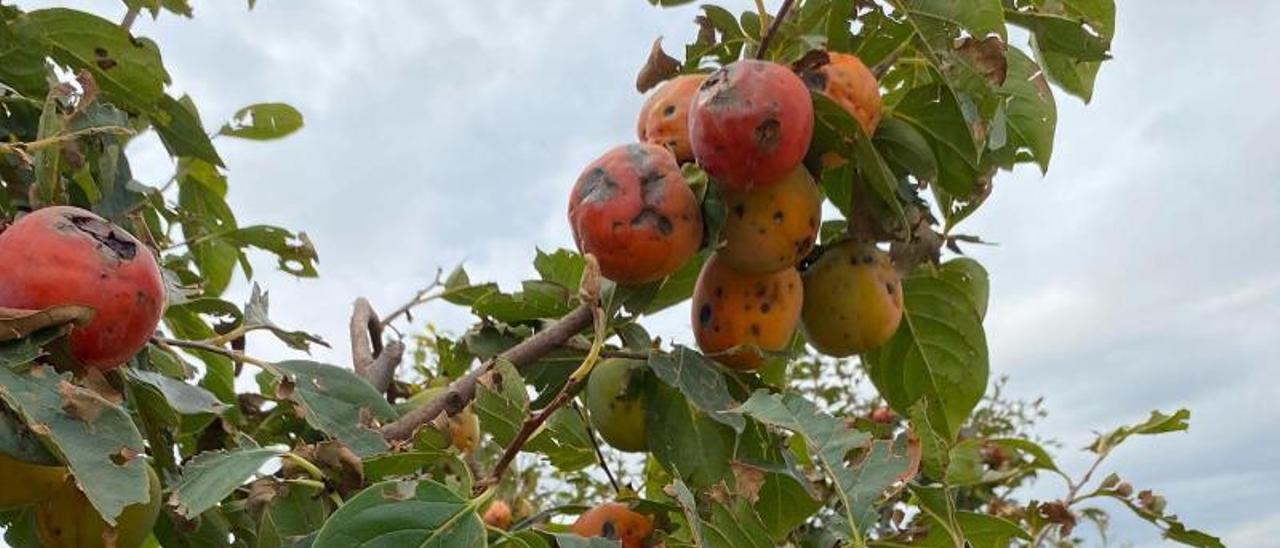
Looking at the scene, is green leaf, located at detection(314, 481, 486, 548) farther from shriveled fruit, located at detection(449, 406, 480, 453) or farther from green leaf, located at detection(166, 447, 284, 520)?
shriveled fruit, located at detection(449, 406, 480, 453)

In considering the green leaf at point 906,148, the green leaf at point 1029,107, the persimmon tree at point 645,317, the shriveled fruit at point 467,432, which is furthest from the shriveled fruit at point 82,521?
the green leaf at point 1029,107

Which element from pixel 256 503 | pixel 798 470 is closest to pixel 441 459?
pixel 256 503

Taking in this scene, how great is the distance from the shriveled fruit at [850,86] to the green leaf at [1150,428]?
0.69m

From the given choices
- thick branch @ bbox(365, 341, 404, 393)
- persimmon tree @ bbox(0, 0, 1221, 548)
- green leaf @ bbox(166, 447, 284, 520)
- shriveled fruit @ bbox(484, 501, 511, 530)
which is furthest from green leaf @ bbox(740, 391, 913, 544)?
shriveled fruit @ bbox(484, 501, 511, 530)

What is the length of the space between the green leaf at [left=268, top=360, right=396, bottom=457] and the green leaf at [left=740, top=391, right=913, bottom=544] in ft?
1.23

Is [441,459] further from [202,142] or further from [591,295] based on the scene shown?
[202,142]

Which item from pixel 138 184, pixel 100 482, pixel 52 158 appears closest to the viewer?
pixel 100 482

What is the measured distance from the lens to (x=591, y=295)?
125 centimetres

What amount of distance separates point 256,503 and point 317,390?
5.6 inches

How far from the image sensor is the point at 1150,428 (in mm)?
1786

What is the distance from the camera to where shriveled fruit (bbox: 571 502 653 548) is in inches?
56.0

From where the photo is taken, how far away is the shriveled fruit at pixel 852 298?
4.72ft

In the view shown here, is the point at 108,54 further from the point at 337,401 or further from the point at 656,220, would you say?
the point at 656,220

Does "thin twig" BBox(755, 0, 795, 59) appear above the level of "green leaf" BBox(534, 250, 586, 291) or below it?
above
